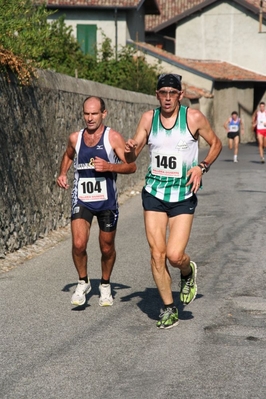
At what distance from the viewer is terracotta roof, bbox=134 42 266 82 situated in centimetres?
5162

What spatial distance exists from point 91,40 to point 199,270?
40.7 metres

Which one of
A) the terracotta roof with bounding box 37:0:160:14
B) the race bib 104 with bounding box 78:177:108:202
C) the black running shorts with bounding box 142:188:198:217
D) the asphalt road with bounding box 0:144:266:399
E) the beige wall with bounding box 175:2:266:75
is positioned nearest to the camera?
the asphalt road with bounding box 0:144:266:399

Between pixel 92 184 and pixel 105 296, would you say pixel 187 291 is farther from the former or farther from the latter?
pixel 92 184

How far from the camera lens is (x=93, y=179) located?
8531 millimetres

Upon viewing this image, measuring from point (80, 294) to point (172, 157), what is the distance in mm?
1578

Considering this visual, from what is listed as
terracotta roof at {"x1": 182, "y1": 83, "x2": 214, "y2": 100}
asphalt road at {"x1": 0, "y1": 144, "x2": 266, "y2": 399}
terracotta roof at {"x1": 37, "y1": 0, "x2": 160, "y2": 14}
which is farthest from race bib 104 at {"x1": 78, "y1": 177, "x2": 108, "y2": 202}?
terracotta roof at {"x1": 37, "y1": 0, "x2": 160, "y2": 14}

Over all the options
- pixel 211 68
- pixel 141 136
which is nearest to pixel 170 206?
pixel 141 136

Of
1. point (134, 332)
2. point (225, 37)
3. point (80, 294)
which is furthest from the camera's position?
point (225, 37)

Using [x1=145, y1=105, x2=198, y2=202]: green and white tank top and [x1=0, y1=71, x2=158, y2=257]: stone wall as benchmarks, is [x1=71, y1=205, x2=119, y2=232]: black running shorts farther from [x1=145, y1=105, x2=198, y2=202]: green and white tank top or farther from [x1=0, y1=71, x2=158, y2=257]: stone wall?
[x1=0, y1=71, x2=158, y2=257]: stone wall

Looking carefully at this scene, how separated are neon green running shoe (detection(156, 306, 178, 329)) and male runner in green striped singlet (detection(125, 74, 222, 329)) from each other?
11mm

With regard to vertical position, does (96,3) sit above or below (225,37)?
above

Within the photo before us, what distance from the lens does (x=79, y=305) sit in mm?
8461

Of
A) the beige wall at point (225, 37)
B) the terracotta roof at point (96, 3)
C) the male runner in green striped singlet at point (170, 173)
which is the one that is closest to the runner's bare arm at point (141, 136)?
the male runner in green striped singlet at point (170, 173)

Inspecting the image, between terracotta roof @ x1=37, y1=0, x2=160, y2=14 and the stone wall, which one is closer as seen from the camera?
the stone wall
